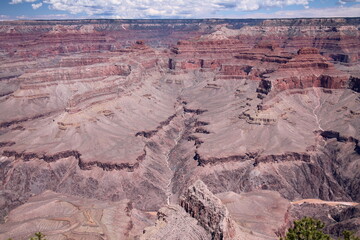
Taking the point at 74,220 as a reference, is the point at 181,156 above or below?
below

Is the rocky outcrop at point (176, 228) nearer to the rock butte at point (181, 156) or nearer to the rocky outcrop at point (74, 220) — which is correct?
the rock butte at point (181, 156)

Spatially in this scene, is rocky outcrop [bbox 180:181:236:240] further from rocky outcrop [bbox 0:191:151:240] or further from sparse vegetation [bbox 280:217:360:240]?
rocky outcrop [bbox 0:191:151:240]

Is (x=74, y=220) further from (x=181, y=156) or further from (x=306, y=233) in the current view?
(x=181, y=156)

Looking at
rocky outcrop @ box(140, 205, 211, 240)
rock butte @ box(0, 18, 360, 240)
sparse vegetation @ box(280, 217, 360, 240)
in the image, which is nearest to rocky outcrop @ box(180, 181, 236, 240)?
rock butte @ box(0, 18, 360, 240)

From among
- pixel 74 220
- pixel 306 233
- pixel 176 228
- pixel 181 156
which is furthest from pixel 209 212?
pixel 181 156

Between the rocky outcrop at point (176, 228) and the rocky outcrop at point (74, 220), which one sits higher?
the rocky outcrop at point (176, 228)

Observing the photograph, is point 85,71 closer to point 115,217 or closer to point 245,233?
point 115,217

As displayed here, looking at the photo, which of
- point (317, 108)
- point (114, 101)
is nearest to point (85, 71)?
point (114, 101)

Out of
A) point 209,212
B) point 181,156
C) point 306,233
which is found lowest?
point 181,156

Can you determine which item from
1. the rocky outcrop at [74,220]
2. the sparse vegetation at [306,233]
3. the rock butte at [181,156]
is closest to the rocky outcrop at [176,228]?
the rock butte at [181,156]
